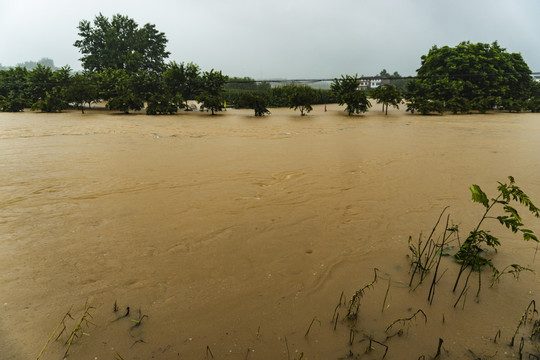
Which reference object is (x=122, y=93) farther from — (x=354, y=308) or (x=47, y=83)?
(x=354, y=308)

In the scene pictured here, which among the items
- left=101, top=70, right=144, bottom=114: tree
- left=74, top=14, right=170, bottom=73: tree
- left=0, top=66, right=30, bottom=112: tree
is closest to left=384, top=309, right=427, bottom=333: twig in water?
left=101, top=70, right=144, bottom=114: tree

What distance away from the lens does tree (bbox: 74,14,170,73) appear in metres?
31.0

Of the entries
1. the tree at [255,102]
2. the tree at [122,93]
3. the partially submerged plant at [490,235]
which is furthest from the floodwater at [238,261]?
the tree at [122,93]

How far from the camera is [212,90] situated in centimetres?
2052

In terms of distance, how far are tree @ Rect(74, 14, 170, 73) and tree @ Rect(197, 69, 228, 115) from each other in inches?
555

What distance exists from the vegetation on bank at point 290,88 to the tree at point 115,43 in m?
8.13

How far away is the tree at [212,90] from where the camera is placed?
19.7 meters

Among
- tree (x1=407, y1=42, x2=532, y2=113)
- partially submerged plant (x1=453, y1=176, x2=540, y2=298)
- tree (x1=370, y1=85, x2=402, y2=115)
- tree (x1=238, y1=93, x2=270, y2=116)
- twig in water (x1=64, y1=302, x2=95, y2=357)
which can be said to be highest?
A: tree (x1=407, y1=42, x2=532, y2=113)

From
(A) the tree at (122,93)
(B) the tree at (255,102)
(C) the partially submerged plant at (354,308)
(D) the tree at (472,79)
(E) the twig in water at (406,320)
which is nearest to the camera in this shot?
(E) the twig in water at (406,320)

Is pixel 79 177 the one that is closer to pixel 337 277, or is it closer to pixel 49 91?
pixel 337 277

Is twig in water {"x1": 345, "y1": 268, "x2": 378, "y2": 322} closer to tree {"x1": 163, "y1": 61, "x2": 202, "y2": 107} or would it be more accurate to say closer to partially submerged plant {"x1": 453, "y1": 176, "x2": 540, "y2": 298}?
partially submerged plant {"x1": 453, "y1": 176, "x2": 540, "y2": 298}

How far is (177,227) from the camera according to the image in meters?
3.60

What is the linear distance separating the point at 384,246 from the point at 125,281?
2.58 meters

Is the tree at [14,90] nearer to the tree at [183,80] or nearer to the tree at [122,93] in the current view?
the tree at [122,93]
